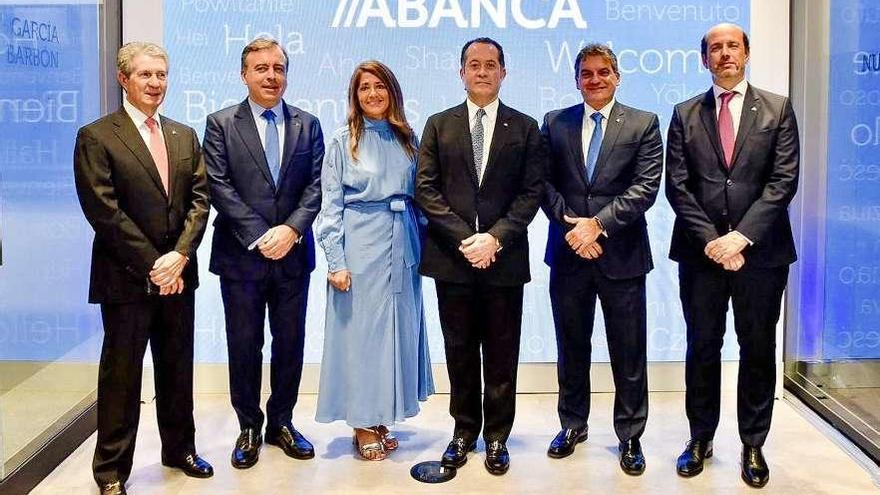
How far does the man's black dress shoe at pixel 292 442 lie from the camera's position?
165 inches

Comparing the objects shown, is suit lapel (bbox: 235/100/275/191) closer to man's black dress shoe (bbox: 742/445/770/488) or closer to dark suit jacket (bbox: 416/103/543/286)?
dark suit jacket (bbox: 416/103/543/286)

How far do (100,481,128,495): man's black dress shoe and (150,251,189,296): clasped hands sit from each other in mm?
801

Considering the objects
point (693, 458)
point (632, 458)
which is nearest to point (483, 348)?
point (632, 458)

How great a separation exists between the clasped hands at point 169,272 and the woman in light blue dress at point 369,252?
26.1 inches

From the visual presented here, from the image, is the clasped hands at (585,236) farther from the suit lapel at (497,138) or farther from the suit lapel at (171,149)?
the suit lapel at (171,149)

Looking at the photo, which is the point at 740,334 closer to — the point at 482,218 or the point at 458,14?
the point at 482,218

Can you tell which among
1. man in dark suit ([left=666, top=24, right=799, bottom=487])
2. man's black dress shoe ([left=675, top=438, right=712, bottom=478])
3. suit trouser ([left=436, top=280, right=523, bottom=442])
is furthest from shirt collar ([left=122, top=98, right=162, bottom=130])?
man's black dress shoe ([left=675, top=438, right=712, bottom=478])

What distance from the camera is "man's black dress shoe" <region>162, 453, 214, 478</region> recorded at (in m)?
3.95

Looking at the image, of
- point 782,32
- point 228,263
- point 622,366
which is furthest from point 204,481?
point 782,32

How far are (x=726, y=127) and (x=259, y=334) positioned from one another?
7.42ft

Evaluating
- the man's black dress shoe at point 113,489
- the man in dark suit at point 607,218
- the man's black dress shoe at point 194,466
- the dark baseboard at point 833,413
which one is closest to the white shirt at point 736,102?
the man in dark suit at point 607,218

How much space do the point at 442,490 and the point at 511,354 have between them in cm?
65

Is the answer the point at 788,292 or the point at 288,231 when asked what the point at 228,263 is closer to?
the point at 288,231

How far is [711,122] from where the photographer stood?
3.88 m
